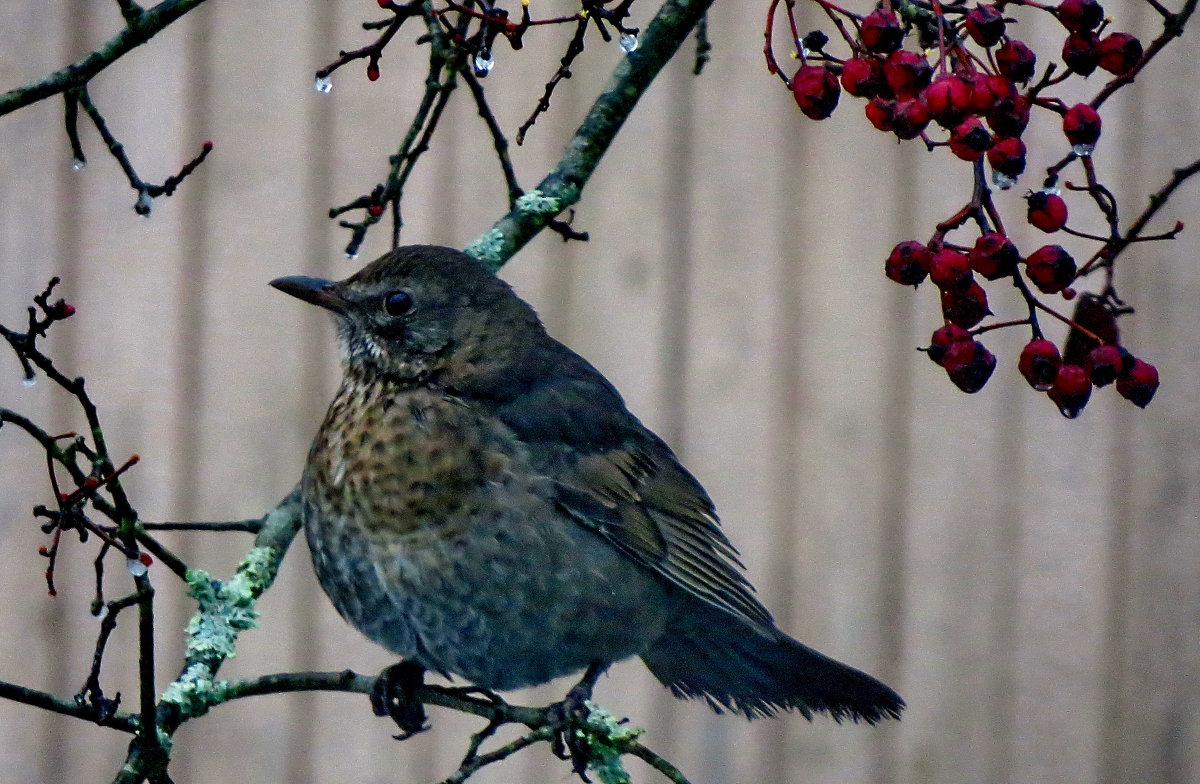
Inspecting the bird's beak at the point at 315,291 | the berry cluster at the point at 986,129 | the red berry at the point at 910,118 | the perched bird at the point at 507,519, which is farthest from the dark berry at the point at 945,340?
the bird's beak at the point at 315,291

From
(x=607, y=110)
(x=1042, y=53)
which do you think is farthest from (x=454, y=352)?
(x=1042, y=53)

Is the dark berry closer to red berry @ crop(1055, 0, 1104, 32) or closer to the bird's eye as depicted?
red berry @ crop(1055, 0, 1104, 32)

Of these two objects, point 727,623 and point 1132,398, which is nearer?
point 1132,398

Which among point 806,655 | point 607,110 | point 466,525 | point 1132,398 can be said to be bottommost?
point 806,655

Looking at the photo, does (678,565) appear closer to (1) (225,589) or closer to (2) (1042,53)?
(1) (225,589)

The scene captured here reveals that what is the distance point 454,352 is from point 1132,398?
107 centimetres

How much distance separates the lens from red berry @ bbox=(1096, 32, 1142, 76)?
142 centimetres

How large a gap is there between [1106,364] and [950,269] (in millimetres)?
192

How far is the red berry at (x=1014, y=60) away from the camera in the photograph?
1.34 meters

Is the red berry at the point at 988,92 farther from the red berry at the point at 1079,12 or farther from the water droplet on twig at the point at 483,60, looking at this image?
the water droplet on twig at the point at 483,60

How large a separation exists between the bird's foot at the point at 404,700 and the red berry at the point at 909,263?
0.95 meters

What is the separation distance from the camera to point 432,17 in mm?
1883

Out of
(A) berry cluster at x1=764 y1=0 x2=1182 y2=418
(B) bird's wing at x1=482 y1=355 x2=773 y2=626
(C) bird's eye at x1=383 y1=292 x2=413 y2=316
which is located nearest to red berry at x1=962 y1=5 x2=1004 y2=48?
(A) berry cluster at x1=764 y1=0 x2=1182 y2=418

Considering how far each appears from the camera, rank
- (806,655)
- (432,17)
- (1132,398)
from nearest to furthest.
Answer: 1. (1132,398)
2. (432,17)
3. (806,655)
